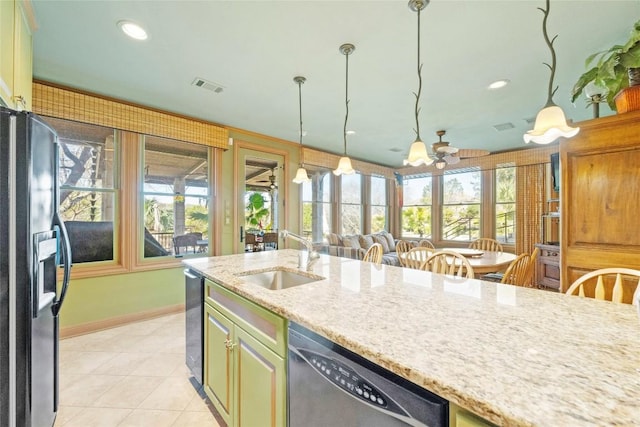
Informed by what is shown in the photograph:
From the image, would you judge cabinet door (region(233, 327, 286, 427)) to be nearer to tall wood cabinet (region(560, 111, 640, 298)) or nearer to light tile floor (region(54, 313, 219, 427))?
light tile floor (region(54, 313, 219, 427))

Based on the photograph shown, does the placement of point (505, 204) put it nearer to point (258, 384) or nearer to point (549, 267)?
point (549, 267)

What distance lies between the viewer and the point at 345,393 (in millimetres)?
836

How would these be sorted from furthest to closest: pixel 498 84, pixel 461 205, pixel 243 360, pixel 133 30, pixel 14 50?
pixel 461 205 → pixel 498 84 → pixel 133 30 → pixel 14 50 → pixel 243 360

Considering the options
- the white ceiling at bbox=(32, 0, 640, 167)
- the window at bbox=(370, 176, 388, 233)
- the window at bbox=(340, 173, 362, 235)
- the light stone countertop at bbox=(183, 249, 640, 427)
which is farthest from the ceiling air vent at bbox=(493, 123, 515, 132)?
the light stone countertop at bbox=(183, 249, 640, 427)

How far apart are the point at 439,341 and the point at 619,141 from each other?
1.52 metres

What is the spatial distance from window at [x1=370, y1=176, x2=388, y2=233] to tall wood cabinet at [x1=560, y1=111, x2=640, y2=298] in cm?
496

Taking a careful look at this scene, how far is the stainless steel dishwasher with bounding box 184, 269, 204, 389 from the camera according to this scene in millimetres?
1830

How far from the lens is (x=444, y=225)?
20.6ft

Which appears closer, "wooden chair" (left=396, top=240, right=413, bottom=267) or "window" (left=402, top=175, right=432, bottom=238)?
"wooden chair" (left=396, top=240, right=413, bottom=267)

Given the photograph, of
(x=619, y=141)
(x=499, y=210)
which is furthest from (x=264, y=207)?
(x=499, y=210)

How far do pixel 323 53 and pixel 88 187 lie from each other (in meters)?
2.87

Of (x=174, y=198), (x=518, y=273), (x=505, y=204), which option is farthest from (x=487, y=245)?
(x=174, y=198)

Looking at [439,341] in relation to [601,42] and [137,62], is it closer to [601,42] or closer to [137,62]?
[601,42]

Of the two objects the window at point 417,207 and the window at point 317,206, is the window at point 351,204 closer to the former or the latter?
the window at point 317,206
